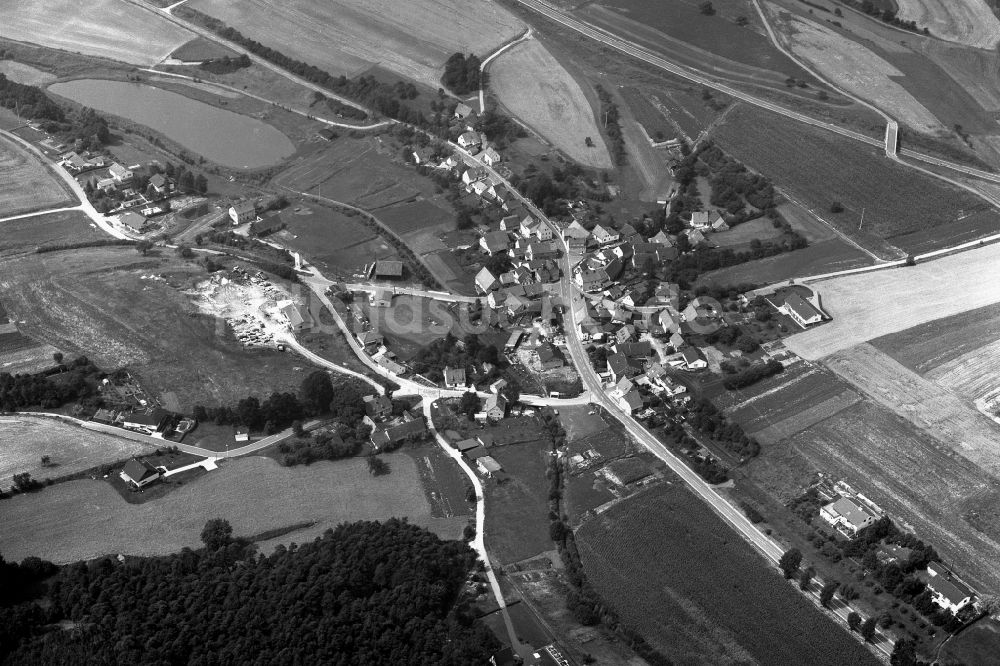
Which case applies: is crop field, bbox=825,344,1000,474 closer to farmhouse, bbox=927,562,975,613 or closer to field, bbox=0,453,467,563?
farmhouse, bbox=927,562,975,613

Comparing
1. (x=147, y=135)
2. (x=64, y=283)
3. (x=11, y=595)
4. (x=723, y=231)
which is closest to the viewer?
(x=11, y=595)

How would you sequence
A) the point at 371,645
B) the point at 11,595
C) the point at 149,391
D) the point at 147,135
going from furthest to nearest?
the point at 147,135 < the point at 149,391 < the point at 11,595 < the point at 371,645

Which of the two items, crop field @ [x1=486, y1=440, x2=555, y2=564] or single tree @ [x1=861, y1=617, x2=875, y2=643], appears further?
crop field @ [x1=486, y1=440, x2=555, y2=564]

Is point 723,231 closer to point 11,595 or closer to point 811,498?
point 811,498

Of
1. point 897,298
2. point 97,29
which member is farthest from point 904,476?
point 97,29

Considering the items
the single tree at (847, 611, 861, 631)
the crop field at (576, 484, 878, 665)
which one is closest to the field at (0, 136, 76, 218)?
the crop field at (576, 484, 878, 665)

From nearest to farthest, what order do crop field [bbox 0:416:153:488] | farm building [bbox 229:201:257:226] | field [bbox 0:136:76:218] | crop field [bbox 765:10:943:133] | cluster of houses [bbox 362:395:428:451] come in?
crop field [bbox 0:416:153:488]
cluster of houses [bbox 362:395:428:451]
farm building [bbox 229:201:257:226]
field [bbox 0:136:76:218]
crop field [bbox 765:10:943:133]

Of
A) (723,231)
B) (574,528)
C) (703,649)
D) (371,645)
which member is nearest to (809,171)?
(723,231)
